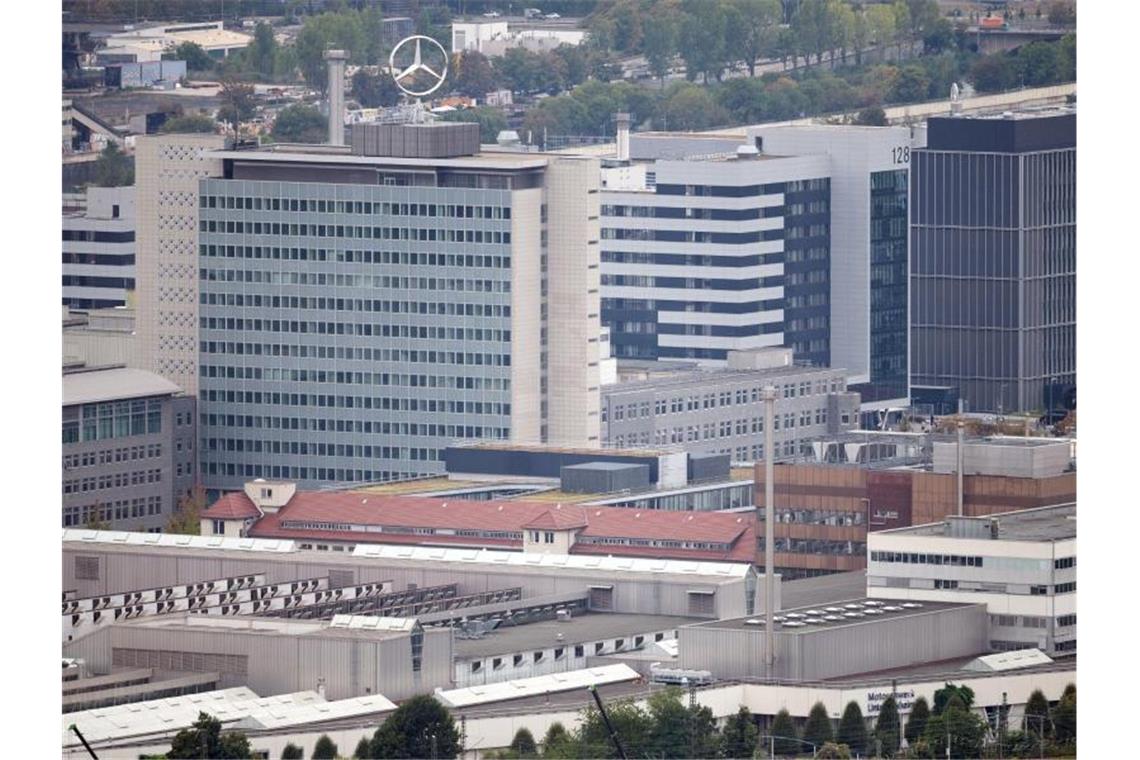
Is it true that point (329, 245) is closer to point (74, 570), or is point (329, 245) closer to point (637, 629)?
point (74, 570)

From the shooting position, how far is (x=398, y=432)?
82438 millimetres

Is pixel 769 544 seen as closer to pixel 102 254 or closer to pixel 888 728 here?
pixel 888 728

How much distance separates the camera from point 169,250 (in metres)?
85.4

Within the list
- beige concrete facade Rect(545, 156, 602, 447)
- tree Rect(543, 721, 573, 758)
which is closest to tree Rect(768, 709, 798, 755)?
tree Rect(543, 721, 573, 758)

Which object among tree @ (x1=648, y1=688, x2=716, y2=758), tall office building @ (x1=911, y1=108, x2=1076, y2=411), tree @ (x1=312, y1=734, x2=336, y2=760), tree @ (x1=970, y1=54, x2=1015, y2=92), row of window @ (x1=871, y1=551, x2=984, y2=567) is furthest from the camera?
tree @ (x1=970, y1=54, x2=1015, y2=92)

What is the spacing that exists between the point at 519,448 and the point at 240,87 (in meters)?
42.9

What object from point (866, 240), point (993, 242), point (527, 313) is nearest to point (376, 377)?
point (527, 313)

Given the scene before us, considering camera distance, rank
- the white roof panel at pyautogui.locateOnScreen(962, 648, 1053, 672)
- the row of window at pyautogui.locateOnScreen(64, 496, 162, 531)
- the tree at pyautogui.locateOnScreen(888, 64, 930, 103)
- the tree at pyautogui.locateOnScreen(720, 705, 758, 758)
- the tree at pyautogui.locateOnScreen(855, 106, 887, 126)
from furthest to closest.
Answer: the tree at pyautogui.locateOnScreen(888, 64, 930, 103), the tree at pyautogui.locateOnScreen(855, 106, 887, 126), the row of window at pyautogui.locateOnScreen(64, 496, 162, 531), the white roof panel at pyautogui.locateOnScreen(962, 648, 1053, 672), the tree at pyautogui.locateOnScreen(720, 705, 758, 758)

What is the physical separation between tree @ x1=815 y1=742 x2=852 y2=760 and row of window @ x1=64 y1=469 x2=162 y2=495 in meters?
29.4

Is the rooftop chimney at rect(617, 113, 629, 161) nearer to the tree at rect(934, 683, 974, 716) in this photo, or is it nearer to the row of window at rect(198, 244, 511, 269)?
the row of window at rect(198, 244, 511, 269)

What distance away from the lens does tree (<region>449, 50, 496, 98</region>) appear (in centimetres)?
12850

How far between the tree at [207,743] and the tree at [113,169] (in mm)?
63577

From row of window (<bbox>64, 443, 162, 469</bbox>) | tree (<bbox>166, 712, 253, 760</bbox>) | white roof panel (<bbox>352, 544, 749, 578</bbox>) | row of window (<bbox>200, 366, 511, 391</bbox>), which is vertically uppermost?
row of window (<bbox>200, 366, 511, 391</bbox>)

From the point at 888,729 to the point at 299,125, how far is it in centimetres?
6739
